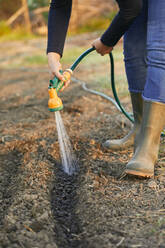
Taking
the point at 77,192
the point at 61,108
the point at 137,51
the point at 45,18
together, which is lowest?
the point at 77,192

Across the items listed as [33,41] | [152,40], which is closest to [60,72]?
[152,40]

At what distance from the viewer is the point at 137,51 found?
1.63 meters

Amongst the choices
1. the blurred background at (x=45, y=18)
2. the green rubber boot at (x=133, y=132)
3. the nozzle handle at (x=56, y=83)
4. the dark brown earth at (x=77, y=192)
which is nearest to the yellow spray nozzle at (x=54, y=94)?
the nozzle handle at (x=56, y=83)

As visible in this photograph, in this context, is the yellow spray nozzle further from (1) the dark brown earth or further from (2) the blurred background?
(2) the blurred background

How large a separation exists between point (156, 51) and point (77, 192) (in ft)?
2.32

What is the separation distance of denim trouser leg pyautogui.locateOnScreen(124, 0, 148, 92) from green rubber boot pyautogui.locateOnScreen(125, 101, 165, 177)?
0.32 metres

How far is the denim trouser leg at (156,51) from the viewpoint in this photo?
1336mm

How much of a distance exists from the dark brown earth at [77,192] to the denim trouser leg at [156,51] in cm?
39

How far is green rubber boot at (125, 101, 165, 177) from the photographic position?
1385 mm

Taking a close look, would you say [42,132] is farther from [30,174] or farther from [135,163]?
[135,163]

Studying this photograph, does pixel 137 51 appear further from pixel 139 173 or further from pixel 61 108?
pixel 139 173

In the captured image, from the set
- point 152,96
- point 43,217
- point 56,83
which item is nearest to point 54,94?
point 56,83

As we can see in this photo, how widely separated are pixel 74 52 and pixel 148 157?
474cm

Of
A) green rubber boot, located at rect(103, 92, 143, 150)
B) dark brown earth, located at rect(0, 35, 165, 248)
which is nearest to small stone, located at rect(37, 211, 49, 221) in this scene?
dark brown earth, located at rect(0, 35, 165, 248)
